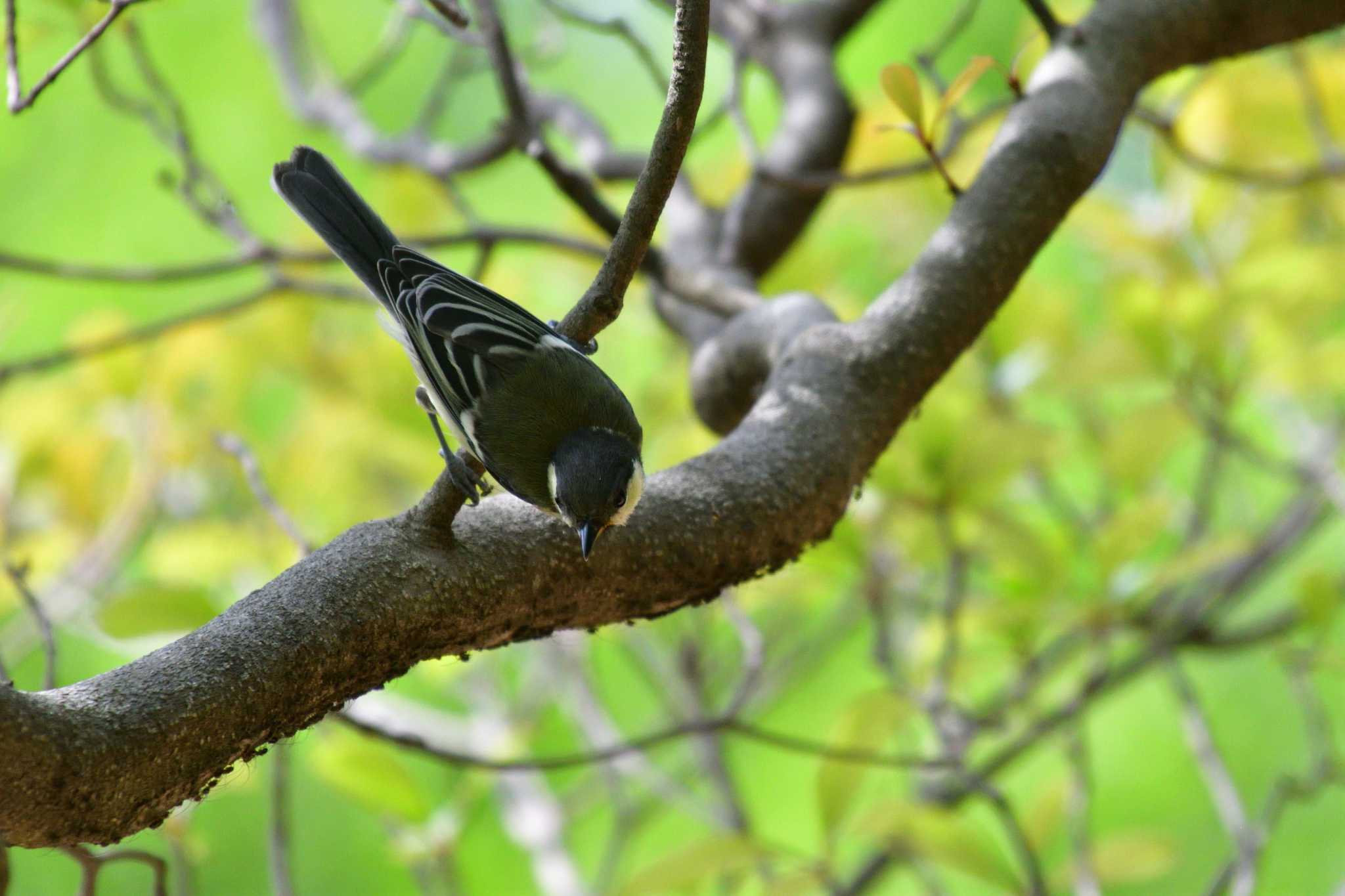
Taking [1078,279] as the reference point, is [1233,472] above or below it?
below

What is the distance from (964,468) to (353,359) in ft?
3.38

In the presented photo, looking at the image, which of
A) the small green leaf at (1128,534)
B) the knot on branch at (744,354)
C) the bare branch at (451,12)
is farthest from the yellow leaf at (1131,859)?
the bare branch at (451,12)

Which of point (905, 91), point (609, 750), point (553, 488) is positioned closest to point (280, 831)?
point (609, 750)

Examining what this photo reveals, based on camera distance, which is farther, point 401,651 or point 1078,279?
point 1078,279

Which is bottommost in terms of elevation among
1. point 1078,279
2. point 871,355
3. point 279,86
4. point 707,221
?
point 871,355

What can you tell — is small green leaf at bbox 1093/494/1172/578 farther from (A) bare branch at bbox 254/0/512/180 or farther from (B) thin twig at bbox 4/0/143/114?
(B) thin twig at bbox 4/0/143/114

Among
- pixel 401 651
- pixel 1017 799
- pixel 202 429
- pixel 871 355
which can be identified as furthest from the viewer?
pixel 1017 799

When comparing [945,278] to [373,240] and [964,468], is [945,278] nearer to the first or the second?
[964,468]

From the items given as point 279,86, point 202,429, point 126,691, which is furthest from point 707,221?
point 279,86

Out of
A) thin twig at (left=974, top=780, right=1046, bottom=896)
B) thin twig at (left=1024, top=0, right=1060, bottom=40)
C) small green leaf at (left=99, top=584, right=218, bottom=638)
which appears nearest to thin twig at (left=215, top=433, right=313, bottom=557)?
small green leaf at (left=99, top=584, right=218, bottom=638)

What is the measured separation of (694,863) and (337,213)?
0.75 metres

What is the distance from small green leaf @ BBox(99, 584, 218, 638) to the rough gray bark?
462mm

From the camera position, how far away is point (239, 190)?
2805 millimetres

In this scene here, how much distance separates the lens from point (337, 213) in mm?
1202
